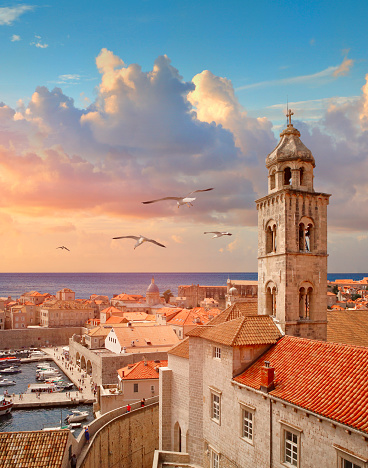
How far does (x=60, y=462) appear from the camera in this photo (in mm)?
16141

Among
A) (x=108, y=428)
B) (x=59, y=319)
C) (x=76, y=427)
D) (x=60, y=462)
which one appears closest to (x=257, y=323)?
(x=60, y=462)

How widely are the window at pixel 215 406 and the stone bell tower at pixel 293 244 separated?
168 inches

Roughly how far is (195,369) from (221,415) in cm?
272

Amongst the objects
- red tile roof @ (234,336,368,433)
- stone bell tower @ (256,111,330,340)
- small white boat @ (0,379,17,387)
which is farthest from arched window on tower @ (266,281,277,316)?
small white boat @ (0,379,17,387)

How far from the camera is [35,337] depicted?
243ft

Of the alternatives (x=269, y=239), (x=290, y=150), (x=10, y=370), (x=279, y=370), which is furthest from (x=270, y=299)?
(x=10, y=370)

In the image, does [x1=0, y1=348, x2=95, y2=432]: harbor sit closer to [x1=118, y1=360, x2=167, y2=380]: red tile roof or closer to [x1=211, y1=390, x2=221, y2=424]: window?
[x1=118, y1=360, x2=167, y2=380]: red tile roof

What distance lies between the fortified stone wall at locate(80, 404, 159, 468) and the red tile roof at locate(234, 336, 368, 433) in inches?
400

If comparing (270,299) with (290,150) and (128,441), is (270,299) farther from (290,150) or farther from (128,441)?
(128,441)

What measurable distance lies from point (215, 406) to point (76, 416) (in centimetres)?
2262

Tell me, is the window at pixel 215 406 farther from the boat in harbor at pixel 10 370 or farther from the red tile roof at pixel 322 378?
the boat in harbor at pixel 10 370

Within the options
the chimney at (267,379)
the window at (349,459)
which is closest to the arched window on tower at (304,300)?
the chimney at (267,379)

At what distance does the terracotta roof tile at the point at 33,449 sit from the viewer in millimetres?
15945

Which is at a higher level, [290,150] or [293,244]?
[290,150]
